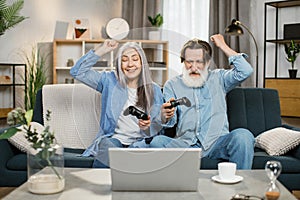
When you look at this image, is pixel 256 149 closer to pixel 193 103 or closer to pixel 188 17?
pixel 193 103

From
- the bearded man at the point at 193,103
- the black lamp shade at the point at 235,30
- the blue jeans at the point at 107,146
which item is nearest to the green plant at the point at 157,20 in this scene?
the black lamp shade at the point at 235,30

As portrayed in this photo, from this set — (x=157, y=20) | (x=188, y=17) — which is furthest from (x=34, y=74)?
(x=188, y=17)

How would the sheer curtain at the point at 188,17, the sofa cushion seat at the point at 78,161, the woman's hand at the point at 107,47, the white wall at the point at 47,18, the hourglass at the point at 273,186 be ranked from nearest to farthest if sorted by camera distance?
the hourglass at the point at 273,186
the woman's hand at the point at 107,47
the sofa cushion seat at the point at 78,161
the white wall at the point at 47,18
the sheer curtain at the point at 188,17

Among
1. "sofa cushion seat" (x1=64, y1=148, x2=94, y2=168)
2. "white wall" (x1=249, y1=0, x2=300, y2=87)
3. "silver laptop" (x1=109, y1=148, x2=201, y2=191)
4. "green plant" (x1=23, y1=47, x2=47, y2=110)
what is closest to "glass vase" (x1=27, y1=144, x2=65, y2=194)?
"silver laptop" (x1=109, y1=148, x2=201, y2=191)

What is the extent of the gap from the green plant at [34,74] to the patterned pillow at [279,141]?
8.30 ft

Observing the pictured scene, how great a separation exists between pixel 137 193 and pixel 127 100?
14.7 inches

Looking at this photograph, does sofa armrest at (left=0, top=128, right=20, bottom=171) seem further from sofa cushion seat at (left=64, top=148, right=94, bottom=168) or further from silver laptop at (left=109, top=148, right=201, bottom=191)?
silver laptop at (left=109, top=148, right=201, bottom=191)

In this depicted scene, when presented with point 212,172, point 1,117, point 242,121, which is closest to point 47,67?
point 1,117

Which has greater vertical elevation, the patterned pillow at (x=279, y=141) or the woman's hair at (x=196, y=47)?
the woman's hair at (x=196, y=47)

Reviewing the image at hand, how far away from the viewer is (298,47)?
166 inches

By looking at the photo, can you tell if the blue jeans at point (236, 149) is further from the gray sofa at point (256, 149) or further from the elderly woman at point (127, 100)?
the elderly woman at point (127, 100)

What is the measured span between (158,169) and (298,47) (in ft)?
10.3

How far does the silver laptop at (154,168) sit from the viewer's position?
1511 mm

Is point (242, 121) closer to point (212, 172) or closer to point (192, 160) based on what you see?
point (212, 172)
